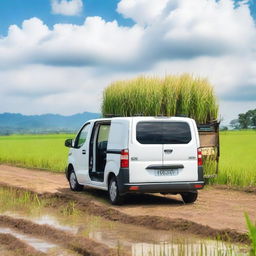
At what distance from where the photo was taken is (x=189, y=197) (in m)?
14.0

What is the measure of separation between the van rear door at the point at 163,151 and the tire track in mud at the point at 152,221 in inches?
44.5

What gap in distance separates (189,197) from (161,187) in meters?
1.07

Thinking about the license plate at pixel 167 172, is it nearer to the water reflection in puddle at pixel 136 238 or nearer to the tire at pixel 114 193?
the tire at pixel 114 193

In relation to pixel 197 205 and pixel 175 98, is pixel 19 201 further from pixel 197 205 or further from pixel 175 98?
pixel 175 98

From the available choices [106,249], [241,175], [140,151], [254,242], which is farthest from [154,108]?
[254,242]

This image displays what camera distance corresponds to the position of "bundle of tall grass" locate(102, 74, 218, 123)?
1906cm

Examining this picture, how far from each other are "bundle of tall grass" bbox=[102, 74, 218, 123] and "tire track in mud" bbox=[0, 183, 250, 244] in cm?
515

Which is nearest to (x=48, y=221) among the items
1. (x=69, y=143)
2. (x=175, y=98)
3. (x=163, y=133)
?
(x=163, y=133)

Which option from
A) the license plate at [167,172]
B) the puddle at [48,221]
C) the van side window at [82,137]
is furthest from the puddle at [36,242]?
the van side window at [82,137]

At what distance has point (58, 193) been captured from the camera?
51.7 ft

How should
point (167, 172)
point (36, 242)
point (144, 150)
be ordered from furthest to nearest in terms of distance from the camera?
1. point (167, 172)
2. point (144, 150)
3. point (36, 242)

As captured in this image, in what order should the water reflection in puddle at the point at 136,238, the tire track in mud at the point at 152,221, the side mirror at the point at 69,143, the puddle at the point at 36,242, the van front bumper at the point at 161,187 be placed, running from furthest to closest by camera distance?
the side mirror at the point at 69,143 < the van front bumper at the point at 161,187 < the tire track in mud at the point at 152,221 < the puddle at the point at 36,242 < the water reflection in puddle at the point at 136,238

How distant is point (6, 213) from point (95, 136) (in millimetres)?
3483

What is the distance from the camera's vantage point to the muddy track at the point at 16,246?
8394 mm
